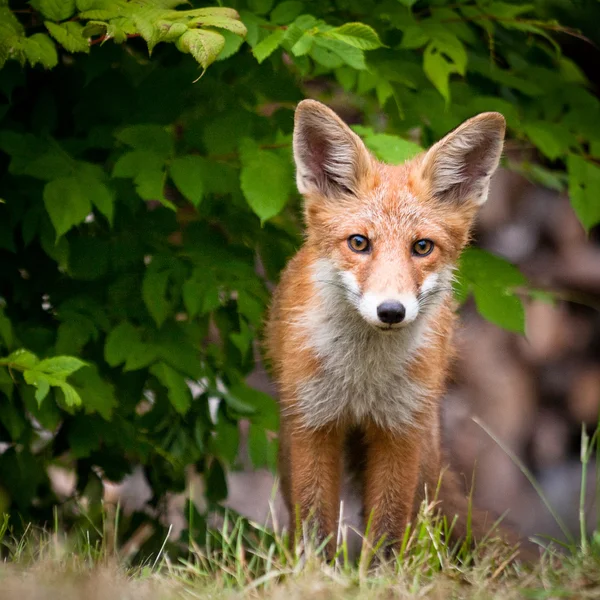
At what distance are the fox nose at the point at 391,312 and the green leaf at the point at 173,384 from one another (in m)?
1.09

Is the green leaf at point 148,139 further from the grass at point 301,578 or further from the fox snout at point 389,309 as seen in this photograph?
the grass at point 301,578

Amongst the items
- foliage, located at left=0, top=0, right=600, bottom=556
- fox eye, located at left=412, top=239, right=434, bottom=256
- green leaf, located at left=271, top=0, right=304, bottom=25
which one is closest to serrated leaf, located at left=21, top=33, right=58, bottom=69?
foliage, located at left=0, top=0, right=600, bottom=556

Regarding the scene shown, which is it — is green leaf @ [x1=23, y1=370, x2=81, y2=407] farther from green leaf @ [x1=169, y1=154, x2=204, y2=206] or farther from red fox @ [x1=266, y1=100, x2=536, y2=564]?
red fox @ [x1=266, y1=100, x2=536, y2=564]

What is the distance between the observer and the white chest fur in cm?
436

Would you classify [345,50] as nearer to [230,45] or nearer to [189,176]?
[230,45]

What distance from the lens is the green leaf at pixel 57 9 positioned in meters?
3.77

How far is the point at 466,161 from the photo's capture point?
4.41 metres

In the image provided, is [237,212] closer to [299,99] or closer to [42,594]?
[299,99]

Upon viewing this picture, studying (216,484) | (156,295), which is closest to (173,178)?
(156,295)

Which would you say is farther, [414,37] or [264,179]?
[414,37]

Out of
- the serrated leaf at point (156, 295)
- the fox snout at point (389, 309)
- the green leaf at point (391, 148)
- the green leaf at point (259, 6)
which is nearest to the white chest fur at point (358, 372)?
the fox snout at point (389, 309)

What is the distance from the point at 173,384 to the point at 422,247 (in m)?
1.31

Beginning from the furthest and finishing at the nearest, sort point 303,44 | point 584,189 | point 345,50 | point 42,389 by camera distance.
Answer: point 584,189
point 345,50
point 303,44
point 42,389

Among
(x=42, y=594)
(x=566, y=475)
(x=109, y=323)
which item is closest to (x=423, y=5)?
(x=109, y=323)
